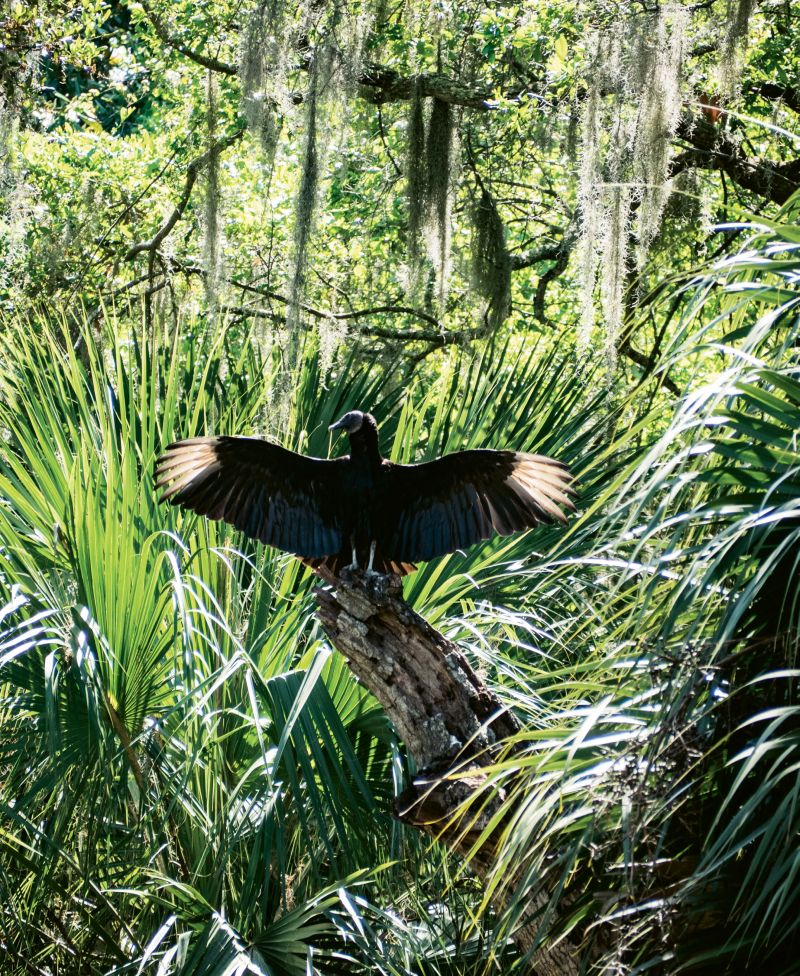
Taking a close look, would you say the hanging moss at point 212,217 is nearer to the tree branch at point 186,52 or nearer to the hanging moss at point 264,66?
the tree branch at point 186,52

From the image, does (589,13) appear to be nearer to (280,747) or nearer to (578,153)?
(578,153)

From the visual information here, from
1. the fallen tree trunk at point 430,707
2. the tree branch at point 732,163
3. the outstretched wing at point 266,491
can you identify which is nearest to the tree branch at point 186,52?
the tree branch at point 732,163

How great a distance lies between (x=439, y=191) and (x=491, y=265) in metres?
0.61

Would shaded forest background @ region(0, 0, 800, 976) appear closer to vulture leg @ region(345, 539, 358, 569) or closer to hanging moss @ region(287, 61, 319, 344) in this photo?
hanging moss @ region(287, 61, 319, 344)

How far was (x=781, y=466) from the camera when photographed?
1979mm

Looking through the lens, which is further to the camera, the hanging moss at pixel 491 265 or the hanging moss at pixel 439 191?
the hanging moss at pixel 491 265

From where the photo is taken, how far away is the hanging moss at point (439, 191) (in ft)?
17.4

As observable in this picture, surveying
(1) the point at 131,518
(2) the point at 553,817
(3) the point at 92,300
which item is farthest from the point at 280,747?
(3) the point at 92,300

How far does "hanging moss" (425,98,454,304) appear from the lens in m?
5.31

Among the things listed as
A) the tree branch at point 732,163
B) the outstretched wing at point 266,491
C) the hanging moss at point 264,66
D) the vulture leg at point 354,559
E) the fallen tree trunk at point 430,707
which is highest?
the hanging moss at point 264,66

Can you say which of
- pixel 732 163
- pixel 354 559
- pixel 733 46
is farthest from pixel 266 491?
pixel 732 163

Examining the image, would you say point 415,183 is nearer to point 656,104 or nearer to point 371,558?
point 656,104

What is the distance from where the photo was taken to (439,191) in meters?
5.38

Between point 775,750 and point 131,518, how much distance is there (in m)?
1.73
